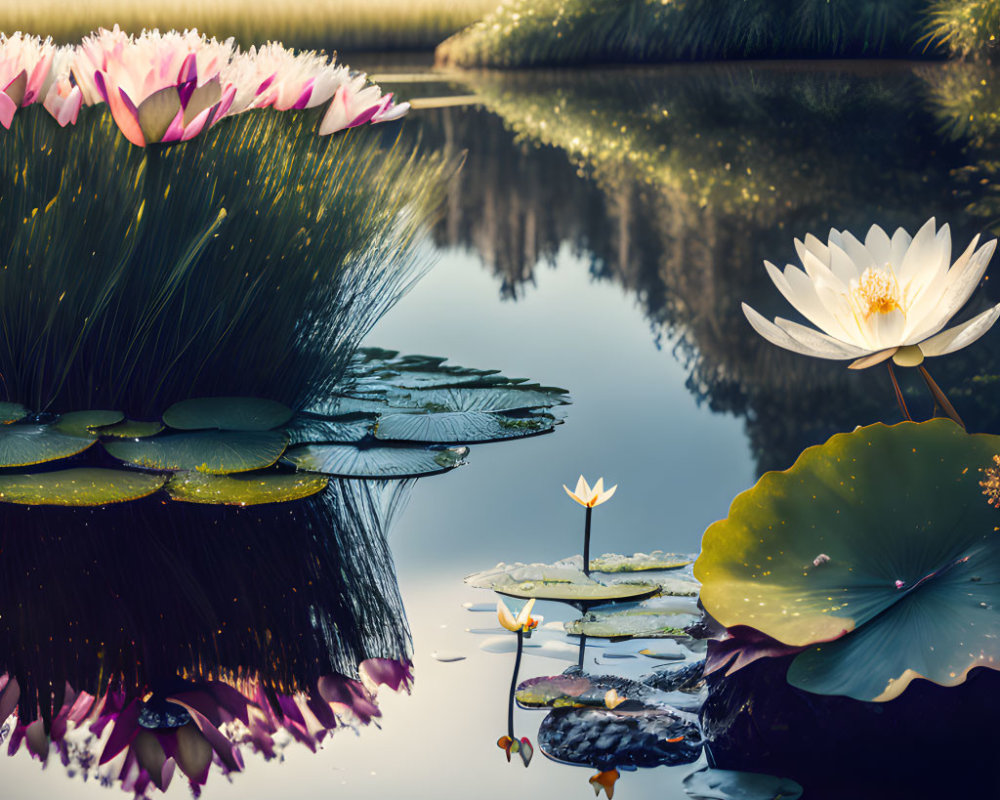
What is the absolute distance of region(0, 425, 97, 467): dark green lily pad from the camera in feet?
7.75

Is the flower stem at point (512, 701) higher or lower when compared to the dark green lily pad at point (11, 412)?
lower

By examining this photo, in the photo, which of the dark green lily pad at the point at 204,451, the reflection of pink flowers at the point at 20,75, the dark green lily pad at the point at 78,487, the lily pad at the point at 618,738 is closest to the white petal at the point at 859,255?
the lily pad at the point at 618,738

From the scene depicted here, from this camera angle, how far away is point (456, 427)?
272 cm

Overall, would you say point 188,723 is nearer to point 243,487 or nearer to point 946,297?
point 243,487

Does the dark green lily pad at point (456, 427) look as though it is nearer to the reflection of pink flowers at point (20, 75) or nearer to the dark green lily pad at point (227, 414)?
the dark green lily pad at point (227, 414)

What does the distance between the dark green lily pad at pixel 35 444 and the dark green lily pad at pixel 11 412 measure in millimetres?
19

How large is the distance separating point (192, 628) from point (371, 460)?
2.45 feet

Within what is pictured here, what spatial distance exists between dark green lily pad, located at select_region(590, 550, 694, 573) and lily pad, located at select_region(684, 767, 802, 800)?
0.60 meters

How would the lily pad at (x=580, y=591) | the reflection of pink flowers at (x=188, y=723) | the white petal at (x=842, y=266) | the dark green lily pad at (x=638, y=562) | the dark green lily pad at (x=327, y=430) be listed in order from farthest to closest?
1. the dark green lily pad at (x=327, y=430)
2. the dark green lily pad at (x=638, y=562)
3. the lily pad at (x=580, y=591)
4. the white petal at (x=842, y=266)
5. the reflection of pink flowers at (x=188, y=723)

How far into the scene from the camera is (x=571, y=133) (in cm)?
949

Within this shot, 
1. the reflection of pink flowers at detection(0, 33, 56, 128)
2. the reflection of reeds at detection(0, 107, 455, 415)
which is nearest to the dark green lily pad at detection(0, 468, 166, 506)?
the reflection of reeds at detection(0, 107, 455, 415)

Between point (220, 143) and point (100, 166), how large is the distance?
0.25 metres

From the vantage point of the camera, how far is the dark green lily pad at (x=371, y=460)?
2471 mm

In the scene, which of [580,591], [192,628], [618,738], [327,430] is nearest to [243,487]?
[327,430]
